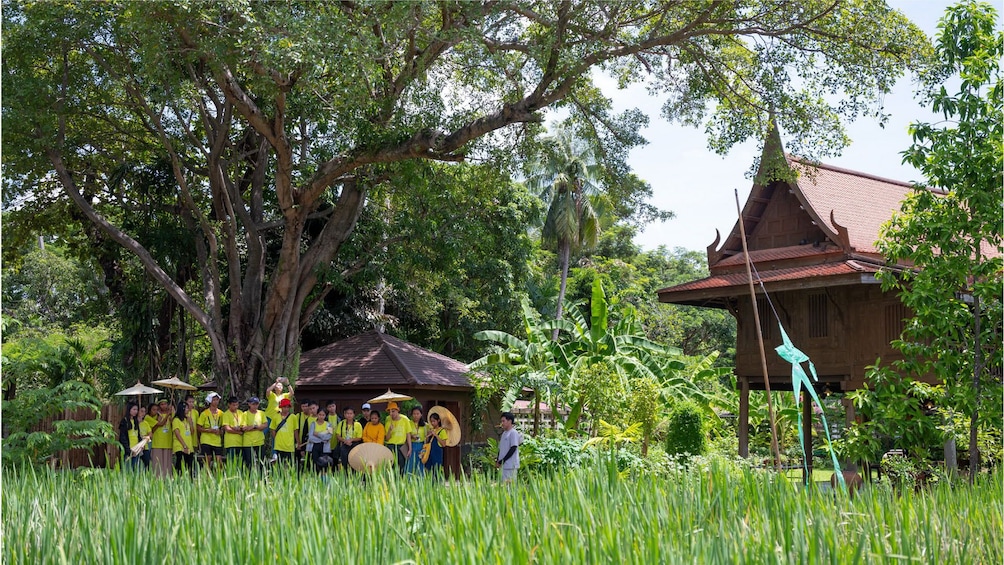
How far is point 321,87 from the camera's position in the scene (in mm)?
16922

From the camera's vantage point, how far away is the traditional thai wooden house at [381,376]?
68.6 feet

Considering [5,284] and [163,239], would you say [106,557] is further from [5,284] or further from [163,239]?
[5,284]

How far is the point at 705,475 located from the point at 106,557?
3.35 meters

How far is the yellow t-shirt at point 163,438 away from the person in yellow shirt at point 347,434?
213cm

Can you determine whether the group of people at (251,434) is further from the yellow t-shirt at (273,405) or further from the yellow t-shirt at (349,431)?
the yellow t-shirt at (273,405)

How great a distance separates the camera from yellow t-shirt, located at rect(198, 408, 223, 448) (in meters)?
12.6

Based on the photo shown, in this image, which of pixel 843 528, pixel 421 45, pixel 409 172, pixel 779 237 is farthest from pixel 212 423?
pixel 779 237

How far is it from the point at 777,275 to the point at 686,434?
3421 mm

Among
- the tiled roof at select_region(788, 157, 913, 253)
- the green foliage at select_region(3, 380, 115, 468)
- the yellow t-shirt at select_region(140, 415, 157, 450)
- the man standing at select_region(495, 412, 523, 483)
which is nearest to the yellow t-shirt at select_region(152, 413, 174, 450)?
the yellow t-shirt at select_region(140, 415, 157, 450)

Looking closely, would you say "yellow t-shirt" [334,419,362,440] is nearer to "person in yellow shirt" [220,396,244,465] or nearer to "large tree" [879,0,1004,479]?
"person in yellow shirt" [220,396,244,465]

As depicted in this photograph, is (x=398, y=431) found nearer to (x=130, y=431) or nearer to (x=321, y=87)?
(x=130, y=431)

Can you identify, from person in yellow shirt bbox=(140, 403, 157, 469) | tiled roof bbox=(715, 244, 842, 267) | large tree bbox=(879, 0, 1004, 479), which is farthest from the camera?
tiled roof bbox=(715, 244, 842, 267)

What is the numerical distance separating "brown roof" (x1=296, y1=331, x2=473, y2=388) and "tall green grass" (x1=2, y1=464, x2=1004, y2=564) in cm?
1454

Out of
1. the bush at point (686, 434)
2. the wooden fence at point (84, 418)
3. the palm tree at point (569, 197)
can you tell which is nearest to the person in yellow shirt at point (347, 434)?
the wooden fence at point (84, 418)
